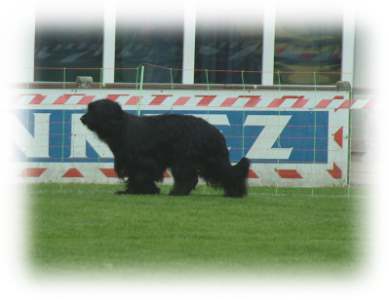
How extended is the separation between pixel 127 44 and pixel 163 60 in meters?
0.77

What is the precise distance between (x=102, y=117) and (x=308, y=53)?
9011mm

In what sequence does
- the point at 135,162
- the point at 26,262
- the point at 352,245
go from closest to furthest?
the point at 26,262 < the point at 352,245 < the point at 135,162

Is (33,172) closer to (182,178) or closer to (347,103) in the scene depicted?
(182,178)

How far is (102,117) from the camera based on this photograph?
49.1 feet

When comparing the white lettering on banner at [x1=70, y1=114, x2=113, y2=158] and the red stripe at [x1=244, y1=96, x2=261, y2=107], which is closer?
the white lettering on banner at [x1=70, y1=114, x2=113, y2=158]

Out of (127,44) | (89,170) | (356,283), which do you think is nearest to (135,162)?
(89,170)

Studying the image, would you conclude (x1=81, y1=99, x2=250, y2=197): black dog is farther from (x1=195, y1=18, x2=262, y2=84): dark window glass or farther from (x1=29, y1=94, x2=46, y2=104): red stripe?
(x1=195, y1=18, x2=262, y2=84): dark window glass

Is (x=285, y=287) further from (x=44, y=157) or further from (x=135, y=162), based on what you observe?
(x=44, y=157)

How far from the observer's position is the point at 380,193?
1598 centimetres

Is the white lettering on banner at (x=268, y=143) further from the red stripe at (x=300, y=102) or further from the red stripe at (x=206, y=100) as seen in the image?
the red stripe at (x=206, y=100)

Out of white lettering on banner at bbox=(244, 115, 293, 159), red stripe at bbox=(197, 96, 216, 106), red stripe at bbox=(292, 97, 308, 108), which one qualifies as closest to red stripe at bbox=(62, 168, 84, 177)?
red stripe at bbox=(197, 96, 216, 106)

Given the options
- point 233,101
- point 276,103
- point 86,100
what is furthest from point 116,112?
point 276,103

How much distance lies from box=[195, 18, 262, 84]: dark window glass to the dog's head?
24.4 feet

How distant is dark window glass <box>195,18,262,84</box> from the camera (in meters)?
22.7
